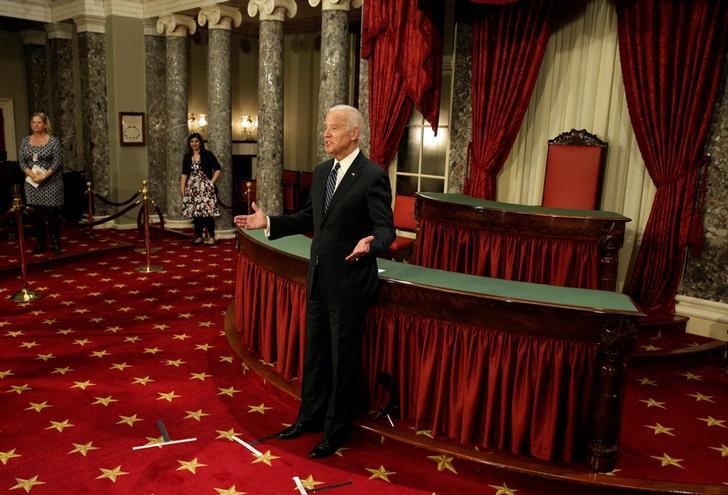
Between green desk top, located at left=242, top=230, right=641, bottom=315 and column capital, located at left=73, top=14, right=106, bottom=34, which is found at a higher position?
column capital, located at left=73, top=14, right=106, bottom=34

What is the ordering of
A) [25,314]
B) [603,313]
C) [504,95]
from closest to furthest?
[603,313], [25,314], [504,95]

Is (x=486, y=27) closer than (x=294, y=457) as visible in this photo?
No

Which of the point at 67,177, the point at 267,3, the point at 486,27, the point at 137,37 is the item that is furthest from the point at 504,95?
the point at 67,177

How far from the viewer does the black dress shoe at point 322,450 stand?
3.10 meters

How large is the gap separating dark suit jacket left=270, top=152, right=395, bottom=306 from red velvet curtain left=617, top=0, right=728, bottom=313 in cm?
358

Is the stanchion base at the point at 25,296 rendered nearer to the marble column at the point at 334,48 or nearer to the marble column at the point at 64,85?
the marble column at the point at 334,48

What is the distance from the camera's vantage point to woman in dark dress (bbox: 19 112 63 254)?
22.7 ft

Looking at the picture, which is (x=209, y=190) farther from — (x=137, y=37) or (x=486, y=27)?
(x=486, y=27)

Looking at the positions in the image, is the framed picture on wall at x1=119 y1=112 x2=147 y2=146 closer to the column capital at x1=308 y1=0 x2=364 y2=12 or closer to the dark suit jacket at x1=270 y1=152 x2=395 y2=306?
the column capital at x1=308 y1=0 x2=364 y2=12

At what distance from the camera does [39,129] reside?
269 inches

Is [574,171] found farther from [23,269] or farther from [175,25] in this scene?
[175,25]

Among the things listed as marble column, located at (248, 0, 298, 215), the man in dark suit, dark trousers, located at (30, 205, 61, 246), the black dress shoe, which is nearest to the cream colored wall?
dark trousers, located at (30, 205, 61, 246)

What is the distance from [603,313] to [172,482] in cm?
212

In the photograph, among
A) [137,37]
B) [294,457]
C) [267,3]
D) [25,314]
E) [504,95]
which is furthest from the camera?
[137,37]
